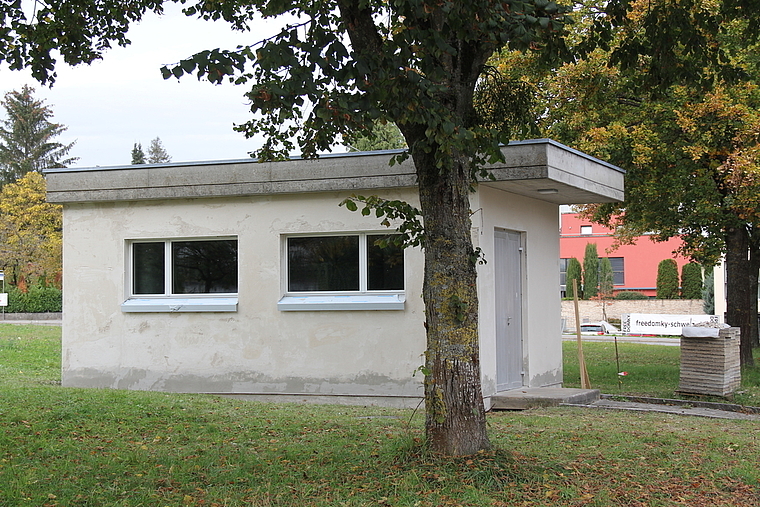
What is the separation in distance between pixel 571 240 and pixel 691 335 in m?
43.8

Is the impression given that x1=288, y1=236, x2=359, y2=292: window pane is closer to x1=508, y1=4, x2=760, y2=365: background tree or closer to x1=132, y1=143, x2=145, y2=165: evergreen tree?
x1=508, y1=4, x2=760, y2=365: background tree

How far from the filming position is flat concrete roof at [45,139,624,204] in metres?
11.0

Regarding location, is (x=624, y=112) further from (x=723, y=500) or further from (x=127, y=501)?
(x=127, y=501)

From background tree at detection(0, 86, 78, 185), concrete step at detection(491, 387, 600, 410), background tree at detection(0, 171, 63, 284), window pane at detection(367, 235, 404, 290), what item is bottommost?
concrete step at detection(491, 387, 600, 410)

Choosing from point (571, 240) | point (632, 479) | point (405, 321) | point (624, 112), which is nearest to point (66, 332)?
point (405, 321)

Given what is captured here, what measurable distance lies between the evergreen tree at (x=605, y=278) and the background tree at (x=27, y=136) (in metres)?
45.0

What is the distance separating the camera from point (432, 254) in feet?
21.9

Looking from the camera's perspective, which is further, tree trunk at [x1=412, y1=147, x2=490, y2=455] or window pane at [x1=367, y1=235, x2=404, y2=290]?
window pane at [x1=367, y1=235, x2=404, y2=290]

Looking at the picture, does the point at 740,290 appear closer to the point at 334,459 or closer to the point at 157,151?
the point at 334,459

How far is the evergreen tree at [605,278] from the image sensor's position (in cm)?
5084

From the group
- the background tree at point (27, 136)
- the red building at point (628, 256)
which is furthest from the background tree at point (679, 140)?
the background tree at point (27, 136)

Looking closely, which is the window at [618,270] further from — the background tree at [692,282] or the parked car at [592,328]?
the parked car at [592,328]

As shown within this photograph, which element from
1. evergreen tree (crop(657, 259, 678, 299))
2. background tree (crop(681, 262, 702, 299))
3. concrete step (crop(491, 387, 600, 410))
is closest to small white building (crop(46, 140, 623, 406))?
concrete step (crop(491, 387, 600, 410))

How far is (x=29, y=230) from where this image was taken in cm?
4888
